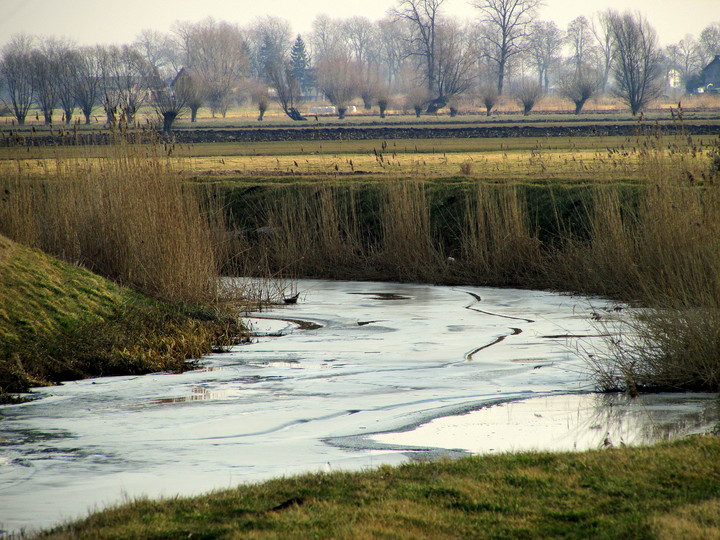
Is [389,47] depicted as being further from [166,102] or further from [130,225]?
[130,225]

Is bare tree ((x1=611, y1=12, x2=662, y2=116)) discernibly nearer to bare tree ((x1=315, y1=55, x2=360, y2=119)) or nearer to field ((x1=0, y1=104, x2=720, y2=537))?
bare tree ((x1=315, y1=55, x2=360, y2=119))

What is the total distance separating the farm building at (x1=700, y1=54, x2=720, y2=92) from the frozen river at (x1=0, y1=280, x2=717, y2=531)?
104 metres

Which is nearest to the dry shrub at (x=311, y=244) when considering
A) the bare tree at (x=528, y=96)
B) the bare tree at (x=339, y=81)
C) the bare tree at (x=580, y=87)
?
the bare tree at (x=528, y=96)

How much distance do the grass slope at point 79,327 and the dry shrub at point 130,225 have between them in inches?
28.5

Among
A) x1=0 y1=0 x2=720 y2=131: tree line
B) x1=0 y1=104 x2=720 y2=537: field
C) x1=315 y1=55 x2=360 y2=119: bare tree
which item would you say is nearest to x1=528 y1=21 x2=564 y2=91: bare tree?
x1=0 y1=0 x2=720 y2=131: tree line

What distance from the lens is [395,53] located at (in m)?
151

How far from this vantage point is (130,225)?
41.7 feet

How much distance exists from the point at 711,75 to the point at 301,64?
184 feet

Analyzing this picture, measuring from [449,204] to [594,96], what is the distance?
77290mm

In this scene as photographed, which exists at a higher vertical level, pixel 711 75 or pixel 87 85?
pixel 87 85

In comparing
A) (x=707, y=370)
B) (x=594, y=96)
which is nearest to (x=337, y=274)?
(x=707, y=370)

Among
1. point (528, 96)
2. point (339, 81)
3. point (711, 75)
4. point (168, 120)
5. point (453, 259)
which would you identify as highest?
point (339, 81)

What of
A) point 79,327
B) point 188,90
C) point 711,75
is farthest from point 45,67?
point 711,75

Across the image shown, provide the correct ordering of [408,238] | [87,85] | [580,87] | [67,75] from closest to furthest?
[408,238] < [87,85] < [67,75] < [580,87]
